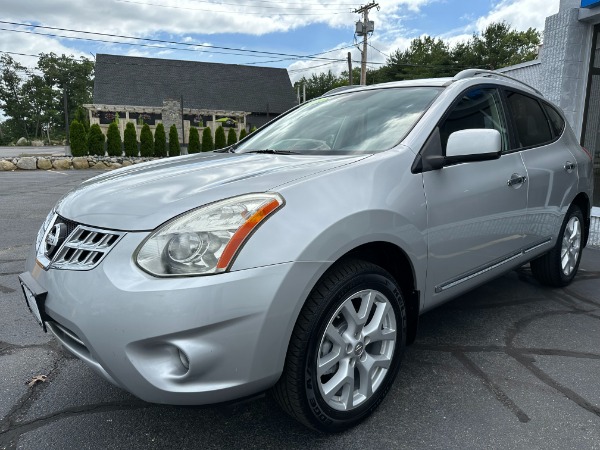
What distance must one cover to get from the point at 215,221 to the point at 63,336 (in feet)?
2.72

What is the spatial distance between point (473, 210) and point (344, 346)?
3.75 feet

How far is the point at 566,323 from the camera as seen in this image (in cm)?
328

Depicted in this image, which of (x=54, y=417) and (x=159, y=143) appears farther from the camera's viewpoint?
(x=159, y=143)

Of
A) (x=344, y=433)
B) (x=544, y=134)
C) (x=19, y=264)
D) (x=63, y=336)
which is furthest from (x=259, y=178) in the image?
(x=19, y=264)

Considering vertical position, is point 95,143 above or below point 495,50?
below

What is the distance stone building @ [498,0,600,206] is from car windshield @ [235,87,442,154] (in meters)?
A: 5.18

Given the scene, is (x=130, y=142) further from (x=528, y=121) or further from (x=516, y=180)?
(x=516, y=180)

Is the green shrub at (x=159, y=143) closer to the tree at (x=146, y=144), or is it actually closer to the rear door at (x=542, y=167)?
the tree at (x=146, y=144)

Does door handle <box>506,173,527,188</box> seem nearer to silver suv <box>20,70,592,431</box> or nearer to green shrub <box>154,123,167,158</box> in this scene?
silver suv <box>20,70,592,431</box>

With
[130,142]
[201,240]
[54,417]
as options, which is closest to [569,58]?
[201,240]

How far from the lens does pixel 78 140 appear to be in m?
19.9

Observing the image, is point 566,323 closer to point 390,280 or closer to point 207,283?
point 390,280

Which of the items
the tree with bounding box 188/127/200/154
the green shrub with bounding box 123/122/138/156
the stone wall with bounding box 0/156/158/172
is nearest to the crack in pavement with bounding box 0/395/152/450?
the stone wall with bounding box 0/156/158/172

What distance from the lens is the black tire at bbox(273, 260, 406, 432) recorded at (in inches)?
68.7
